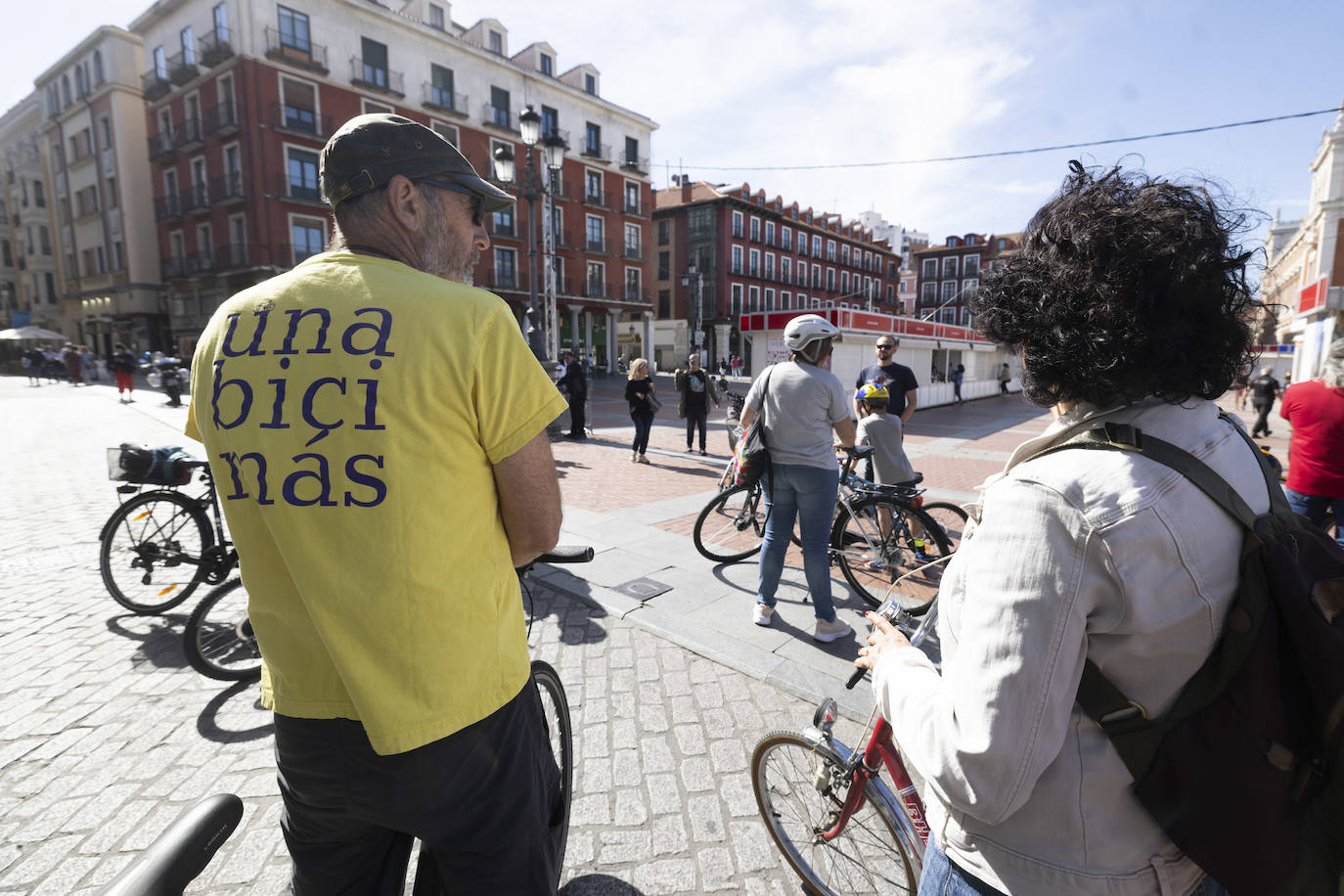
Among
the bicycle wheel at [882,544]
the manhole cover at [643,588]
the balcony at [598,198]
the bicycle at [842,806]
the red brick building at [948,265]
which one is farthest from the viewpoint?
the red brick building at [948,265]

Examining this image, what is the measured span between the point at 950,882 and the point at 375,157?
1765 millimetres

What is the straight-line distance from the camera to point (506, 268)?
3334 cm

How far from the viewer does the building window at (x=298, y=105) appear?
26.3 m

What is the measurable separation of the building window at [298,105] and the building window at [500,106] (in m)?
8.15

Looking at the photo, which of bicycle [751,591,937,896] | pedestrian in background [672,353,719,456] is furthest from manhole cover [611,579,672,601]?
pedestrian in background [672,353,719,456]

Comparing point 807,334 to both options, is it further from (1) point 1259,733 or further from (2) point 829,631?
(1) point 1259,733

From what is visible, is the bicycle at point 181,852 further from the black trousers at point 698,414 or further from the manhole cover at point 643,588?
the black trousers at point 698,414

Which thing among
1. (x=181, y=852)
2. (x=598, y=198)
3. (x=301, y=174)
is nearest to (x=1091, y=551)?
(x=181, y=852)

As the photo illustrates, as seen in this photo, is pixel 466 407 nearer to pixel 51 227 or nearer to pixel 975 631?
pixel 975 631

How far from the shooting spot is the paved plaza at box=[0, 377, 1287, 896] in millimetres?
2301

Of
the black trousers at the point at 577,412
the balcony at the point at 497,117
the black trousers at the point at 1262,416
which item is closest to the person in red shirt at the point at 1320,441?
the black trousers at the point at 577,412

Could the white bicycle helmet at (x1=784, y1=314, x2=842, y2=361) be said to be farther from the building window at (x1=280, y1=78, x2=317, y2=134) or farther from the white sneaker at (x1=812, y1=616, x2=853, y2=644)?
the building window at (x1=280, y1=78, x2=317, y2=134)

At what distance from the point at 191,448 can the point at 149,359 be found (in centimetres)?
2722

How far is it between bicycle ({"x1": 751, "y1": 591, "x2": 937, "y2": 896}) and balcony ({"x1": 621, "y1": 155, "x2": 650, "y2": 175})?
40.0 m
